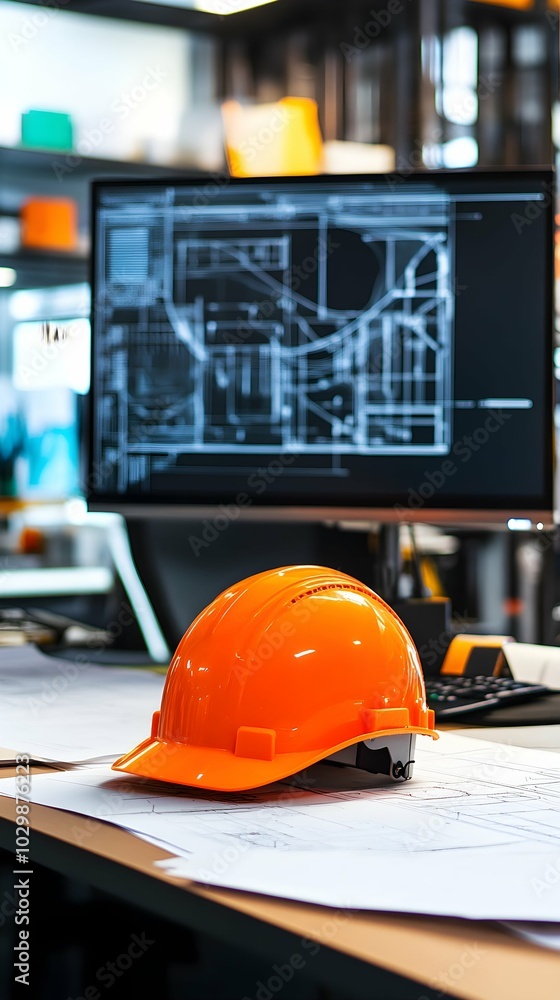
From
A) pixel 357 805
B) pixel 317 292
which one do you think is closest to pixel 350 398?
pixel 317 292

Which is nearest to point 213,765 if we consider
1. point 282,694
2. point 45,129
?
point 282,694

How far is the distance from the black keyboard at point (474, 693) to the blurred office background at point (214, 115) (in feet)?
5.54

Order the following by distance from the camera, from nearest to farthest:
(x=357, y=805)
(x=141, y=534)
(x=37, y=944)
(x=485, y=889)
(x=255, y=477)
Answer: (x=485, y=889) → (x=357, y=805) → (x=37, y=944) → (x=255, y=477) → (x=141, y=534)

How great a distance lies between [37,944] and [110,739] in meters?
0.42

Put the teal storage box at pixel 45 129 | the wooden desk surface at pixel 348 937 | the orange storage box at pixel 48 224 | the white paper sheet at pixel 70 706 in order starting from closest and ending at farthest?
the wooden desk surface at pixel 348 937, the white paper sheet at pixel 70 706, the teal storage box at pixel 45 129, the orange storage box at pixel 48 224

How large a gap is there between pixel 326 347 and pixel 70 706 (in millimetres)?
503

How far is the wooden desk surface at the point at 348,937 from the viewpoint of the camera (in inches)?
19.5

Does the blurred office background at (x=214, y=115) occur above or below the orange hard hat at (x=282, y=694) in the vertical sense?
above

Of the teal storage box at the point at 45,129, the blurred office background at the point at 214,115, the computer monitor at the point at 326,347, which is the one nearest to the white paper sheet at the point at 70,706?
the computer monitor at the point at 326,347

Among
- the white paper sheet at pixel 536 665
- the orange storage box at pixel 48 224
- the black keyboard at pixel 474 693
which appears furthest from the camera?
the orange storage box at pixel 48 224

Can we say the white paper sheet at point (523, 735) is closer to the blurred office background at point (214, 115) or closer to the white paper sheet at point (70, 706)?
the white paper sheet at point (70, 706)

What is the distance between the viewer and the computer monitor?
129 cm

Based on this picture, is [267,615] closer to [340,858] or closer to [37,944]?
[340,858]

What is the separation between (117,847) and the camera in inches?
26.2
